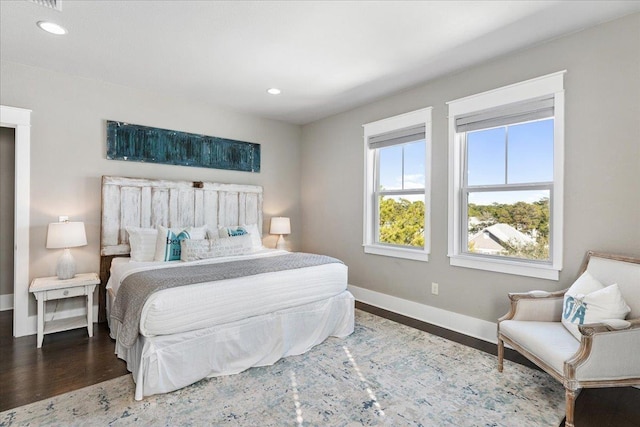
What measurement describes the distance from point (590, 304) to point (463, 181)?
1607mm

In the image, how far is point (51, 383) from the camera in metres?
2.29

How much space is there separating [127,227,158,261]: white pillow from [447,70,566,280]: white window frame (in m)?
3.21

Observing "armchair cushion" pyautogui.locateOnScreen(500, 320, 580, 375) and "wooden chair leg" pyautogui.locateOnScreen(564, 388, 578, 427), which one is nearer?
"wooden chair leg" pyautogui.locateOnScreen(564, 388, 578, 427)

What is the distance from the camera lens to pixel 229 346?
2457 millimetres

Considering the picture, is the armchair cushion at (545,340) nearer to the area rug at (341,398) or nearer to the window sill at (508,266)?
the area rug at (341,398)

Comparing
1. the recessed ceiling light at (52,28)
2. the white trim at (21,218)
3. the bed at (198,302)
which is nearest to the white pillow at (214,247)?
the bed at (198,302)

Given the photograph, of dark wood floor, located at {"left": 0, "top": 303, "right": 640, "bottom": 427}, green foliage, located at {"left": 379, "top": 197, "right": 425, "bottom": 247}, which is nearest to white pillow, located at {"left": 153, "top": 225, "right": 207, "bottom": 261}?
dark wood floor, located at {"left": 0, "top": 303, "right": 640, "bottom": 427}

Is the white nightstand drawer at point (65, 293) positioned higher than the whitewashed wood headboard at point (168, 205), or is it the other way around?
the whitewashed wood headboard at point (168, 205)

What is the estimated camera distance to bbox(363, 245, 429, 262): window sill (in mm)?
3648

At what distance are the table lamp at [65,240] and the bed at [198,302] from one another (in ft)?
1.18

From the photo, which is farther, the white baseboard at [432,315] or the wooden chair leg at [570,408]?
the white baseboard at [432,315]

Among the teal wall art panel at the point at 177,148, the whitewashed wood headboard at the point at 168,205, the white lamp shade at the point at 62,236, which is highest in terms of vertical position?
the teal wall art panel at the point at 177,148

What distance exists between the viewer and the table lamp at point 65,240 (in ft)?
10.0

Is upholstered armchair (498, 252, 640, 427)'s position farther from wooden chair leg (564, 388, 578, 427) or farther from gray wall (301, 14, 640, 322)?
gray wall (301, 14, 640, 322)
